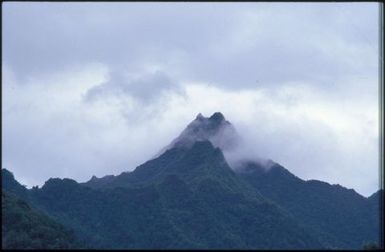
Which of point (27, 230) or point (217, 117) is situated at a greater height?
point (217, 117)

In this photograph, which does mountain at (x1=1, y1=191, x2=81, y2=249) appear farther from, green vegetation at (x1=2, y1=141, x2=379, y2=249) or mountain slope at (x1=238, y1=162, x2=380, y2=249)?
mountain slope at (x1=238, y1=162, x2=380, y2=249)

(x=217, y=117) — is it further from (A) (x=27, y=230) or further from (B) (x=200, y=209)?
(A) (x=27, y=230)

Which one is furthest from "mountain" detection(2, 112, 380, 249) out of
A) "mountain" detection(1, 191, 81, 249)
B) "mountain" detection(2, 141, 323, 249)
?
"mountain" detection(1, 191, 81, 249)

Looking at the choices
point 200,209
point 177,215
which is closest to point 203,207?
point 200,209

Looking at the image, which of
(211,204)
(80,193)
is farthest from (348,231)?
(80,193)

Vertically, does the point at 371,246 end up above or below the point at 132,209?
below

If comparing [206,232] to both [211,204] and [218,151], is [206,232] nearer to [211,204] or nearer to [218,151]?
[211,204]
